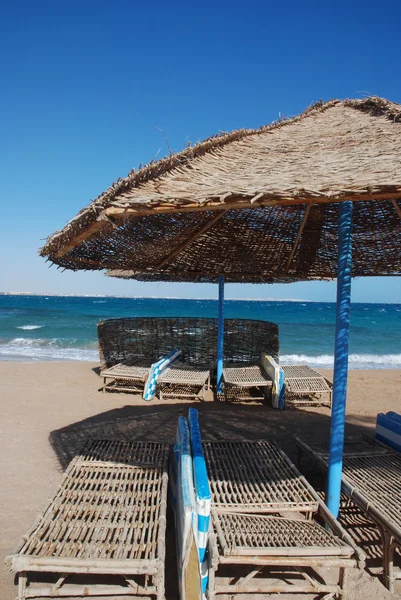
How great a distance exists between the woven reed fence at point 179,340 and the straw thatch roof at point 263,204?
2771 millimetres

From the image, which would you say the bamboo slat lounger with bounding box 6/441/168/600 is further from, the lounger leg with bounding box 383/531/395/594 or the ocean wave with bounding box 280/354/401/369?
the ocean wave with bounding box 280/354/401/369

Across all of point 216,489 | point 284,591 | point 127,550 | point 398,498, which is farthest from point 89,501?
point 398,498

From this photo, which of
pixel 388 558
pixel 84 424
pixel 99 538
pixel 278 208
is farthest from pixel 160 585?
pixel 84 424

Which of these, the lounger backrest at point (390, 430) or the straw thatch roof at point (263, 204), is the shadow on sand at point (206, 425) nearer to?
the lounger backrest at point (390, 430)

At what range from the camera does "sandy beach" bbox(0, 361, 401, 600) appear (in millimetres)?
2953

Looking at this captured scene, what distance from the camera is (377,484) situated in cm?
280

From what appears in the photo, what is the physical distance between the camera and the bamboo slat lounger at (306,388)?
6.00 metres

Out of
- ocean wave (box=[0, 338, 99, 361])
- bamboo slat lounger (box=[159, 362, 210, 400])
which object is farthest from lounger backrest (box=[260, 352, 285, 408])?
ocean wave (box=[0, 338, 99, 361])

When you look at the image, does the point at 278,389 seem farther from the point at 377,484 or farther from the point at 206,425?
the point at 377,484

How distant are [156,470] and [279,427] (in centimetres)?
255

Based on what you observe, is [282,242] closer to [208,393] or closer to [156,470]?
[156,470]

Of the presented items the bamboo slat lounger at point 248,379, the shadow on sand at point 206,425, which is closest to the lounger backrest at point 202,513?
the shadow on sand at point 206,425

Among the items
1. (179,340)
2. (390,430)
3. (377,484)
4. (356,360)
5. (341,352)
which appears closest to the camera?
(341,352)

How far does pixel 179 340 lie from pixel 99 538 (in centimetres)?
630
